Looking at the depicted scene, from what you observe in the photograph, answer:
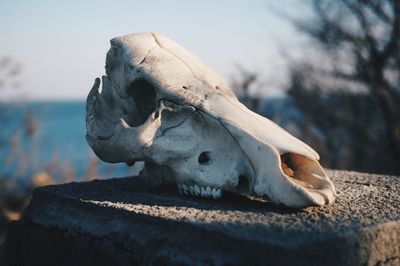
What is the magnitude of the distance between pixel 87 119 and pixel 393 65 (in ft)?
18.5

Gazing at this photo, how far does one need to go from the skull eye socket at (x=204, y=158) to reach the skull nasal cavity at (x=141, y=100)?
42 cm

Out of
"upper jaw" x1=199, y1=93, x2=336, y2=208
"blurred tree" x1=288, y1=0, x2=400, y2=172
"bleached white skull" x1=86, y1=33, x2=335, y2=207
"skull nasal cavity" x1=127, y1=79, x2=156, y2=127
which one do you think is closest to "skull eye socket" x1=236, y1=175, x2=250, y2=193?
"bleached white skull" x1=86, y1=33, x2=335, y2=207

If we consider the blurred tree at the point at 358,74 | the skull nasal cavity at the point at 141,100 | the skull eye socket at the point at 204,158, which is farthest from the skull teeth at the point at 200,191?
the blurred tree at the point at 358,74

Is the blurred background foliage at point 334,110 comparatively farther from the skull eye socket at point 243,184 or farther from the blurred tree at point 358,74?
the skull eye socket at point 243,184

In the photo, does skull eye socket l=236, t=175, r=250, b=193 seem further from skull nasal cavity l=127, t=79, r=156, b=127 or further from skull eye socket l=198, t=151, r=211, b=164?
skull nasal cavity l=127, t=79, r=156, b=127

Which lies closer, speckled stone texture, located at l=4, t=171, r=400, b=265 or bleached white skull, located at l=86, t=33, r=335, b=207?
speckled stone texture, located at l=4, t=171, r=400, b=265

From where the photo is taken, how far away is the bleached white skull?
256 cm

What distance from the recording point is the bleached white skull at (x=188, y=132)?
8.40ft

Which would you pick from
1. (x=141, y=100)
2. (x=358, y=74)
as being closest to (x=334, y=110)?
(x=358, y=74)

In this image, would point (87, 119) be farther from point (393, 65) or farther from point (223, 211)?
point (393, 65)

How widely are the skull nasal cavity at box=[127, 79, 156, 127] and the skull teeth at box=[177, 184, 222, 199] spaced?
1.54ft

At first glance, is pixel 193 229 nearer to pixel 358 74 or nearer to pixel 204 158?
pixel 204 158

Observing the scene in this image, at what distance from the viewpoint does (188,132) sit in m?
2.86

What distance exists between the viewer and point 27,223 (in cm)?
318
